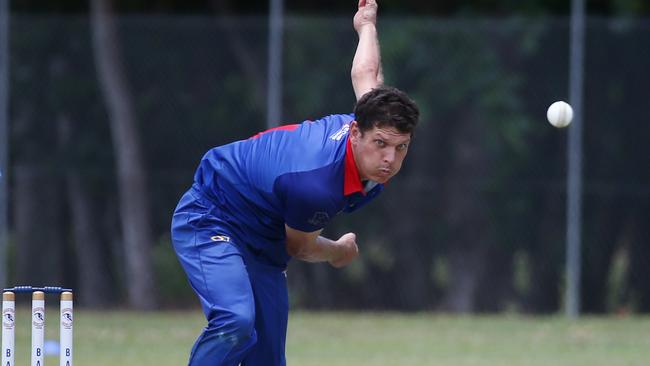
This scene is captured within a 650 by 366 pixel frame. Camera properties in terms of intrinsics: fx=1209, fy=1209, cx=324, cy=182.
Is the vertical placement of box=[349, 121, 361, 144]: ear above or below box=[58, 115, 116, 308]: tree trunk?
above

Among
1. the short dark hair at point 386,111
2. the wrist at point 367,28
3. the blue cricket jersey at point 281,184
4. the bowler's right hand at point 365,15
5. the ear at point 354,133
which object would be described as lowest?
the blue cricket jersey at point 281,184

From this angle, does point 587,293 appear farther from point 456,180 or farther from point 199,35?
point 199,35

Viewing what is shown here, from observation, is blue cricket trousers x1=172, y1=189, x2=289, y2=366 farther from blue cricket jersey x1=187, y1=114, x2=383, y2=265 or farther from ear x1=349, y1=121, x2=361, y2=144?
ear x1=349, y1=121, x2=361, y2=144

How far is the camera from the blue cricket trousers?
5520 millimetres

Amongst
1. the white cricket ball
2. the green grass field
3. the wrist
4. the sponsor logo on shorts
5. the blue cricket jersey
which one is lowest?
the green grass field

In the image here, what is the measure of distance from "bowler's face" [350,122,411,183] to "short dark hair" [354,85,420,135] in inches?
1.1

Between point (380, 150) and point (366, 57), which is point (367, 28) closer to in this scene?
point (366, 57)

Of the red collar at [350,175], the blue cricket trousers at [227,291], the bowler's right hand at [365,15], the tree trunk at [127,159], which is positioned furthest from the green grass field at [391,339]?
the red collar at [350,175]

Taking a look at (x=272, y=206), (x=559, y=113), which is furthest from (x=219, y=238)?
(x=559, y=113)

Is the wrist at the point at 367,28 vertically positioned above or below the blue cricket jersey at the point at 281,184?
above

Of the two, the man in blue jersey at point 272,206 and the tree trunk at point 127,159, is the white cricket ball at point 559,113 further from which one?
the tree trunk at point 127,159

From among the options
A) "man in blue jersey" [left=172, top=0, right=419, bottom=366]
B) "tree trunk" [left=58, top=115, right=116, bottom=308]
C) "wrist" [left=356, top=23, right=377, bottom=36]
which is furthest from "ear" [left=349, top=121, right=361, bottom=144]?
"tree trunk" [left=58, top=115, right=116, bottom=308]

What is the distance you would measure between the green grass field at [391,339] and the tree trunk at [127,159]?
471mm

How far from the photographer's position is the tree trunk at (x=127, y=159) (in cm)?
1385
